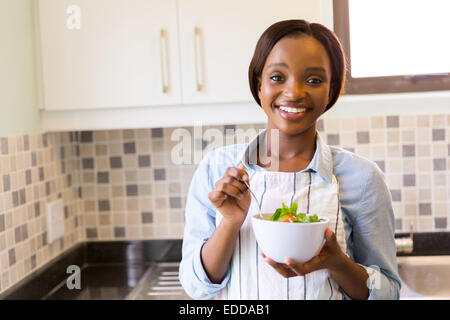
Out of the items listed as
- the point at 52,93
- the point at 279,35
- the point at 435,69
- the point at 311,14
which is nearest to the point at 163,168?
the point at 52,93

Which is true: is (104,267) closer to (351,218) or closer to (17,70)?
(17,70)

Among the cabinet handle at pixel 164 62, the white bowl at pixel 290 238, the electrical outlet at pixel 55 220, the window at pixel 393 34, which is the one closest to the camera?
the white bowl at pixel 290 238

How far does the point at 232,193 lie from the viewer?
0.43 meters

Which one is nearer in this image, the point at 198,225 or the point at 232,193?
the point at 232,193

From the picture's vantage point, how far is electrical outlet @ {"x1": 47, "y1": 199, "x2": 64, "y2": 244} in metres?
0.95

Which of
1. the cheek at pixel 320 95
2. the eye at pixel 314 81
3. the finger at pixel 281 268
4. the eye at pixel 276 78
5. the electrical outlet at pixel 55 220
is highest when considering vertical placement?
the eye at pixel 276 78

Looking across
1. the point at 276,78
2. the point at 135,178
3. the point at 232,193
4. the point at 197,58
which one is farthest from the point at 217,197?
the point at 135,178

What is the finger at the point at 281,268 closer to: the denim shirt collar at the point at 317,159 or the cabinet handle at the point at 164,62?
the denim shirt collar at the point at 317,159

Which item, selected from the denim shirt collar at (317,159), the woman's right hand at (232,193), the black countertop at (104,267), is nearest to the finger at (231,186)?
the woman's right hand at (232,193)

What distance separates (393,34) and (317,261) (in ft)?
1.50

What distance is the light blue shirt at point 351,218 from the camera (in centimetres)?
51

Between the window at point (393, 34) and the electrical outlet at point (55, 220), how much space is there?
1.91 feet

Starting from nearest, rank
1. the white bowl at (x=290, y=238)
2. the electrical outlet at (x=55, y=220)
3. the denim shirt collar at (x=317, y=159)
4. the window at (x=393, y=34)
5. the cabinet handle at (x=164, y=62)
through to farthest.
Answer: the white bowl at (x=290, y=238), the denim shirt collar at (x=317, y=159), the window at (x=393, y=34), the cabinet handle at (x=164, y=62), the electrical outlet at (x=55, y=220)

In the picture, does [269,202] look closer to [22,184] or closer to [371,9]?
[371,9]
